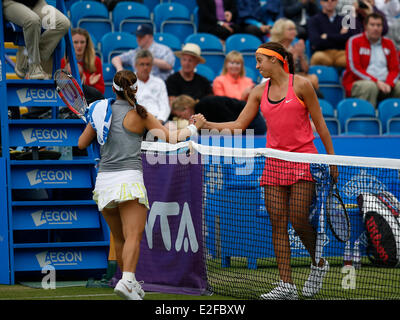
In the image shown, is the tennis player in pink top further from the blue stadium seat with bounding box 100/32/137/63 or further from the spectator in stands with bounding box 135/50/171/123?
the blue stadium seat with bounding box 100/32/137/63

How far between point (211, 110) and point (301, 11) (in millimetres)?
5795

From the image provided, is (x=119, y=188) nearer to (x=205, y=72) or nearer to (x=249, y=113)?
(x=249, y=113)

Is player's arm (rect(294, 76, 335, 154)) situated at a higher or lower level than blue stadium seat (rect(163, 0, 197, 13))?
lower

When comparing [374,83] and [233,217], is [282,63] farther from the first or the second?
[374,83]

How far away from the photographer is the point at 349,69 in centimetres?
1247

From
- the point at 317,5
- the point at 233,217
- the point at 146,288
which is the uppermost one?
the point at 317,5

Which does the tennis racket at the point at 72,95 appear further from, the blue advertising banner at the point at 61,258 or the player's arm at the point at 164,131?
the blue advertising banner at the point at 61,258

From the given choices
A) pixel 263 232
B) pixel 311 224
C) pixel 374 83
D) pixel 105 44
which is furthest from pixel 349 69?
pixel 311 224

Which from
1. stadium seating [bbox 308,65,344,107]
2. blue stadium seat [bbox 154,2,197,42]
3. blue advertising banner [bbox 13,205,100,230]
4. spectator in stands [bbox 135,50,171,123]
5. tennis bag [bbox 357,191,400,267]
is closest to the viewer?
blue advertising banner [bbox 13,205,100,230]

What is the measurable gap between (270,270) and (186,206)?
115cm

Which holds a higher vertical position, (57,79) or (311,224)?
(57,79)

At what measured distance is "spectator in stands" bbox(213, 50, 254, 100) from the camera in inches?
436

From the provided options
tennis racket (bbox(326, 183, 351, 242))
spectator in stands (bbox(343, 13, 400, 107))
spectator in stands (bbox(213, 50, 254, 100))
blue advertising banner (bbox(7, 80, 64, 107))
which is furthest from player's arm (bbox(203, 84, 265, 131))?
spectator in stands (bbox(343, 13, 400, 107))

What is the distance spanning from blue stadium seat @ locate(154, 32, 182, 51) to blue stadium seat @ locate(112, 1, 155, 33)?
0.57 meters
